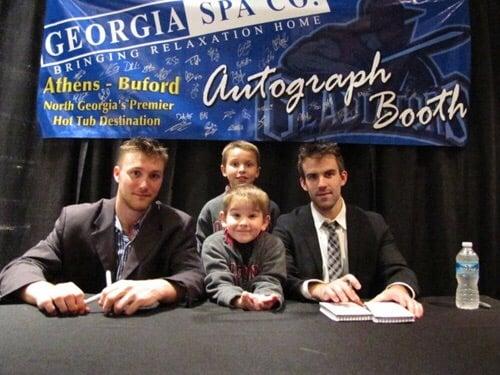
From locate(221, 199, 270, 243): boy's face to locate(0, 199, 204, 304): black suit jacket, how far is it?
0.50ft

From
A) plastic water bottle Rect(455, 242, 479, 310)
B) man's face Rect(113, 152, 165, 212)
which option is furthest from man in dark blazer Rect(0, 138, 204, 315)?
plastic water bottle Rect(455, 242, 479, 310)

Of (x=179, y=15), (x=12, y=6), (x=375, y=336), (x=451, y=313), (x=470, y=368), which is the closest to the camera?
(x=470, y=368)

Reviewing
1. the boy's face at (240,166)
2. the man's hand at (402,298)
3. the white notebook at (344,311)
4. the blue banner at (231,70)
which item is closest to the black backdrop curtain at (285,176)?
A: the blue banner at (231,70)

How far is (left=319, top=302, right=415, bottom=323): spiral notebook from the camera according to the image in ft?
3.71

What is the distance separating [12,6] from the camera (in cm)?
227

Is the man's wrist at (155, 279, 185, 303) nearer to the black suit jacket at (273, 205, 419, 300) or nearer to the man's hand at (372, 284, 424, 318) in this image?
the black suit jacket at (273, 205, 419, 300)

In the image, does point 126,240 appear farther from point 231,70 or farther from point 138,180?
point 231,70

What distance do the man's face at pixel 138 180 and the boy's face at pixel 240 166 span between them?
0.48m

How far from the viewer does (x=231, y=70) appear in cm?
215

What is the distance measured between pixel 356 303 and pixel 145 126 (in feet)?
4.39

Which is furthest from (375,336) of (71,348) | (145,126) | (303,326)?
(145,126)

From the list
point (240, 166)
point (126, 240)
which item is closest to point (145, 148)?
point (126, 240)

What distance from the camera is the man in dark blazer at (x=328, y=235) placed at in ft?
5.22

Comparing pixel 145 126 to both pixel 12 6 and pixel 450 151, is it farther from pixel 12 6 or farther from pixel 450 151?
pixel 450 151
